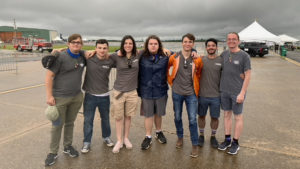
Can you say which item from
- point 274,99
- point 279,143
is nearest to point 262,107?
point 274,99

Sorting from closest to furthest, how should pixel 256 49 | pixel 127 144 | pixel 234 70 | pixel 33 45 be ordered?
pixel 234 70 < pixel 127 144 < pixel 256 49 < pixel 33 45

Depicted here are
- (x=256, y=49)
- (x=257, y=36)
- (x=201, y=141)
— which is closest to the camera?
(x=201, y=141)

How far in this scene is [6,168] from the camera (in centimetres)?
271

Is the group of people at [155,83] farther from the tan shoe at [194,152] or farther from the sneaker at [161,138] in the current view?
the sneaker at [161,138]

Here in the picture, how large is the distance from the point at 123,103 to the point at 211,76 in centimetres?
145

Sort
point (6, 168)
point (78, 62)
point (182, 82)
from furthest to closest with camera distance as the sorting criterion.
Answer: point (182, 82) < point (78, 62) < point (6, 168)

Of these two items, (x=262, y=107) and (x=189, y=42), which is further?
(x=262, y=107)

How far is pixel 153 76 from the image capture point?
314 cm

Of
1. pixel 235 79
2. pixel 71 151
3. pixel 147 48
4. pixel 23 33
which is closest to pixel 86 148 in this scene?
pixel 71 151

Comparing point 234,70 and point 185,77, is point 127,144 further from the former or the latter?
point 234,70

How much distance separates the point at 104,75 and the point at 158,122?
4.07 feet

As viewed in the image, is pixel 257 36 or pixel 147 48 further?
pixel 257 36

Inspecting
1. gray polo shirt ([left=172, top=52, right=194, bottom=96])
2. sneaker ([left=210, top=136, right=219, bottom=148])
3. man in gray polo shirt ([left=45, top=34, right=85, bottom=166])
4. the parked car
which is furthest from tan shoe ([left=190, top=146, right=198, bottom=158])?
the parked car

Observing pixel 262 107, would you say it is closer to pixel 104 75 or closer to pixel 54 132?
pixel 104 75
